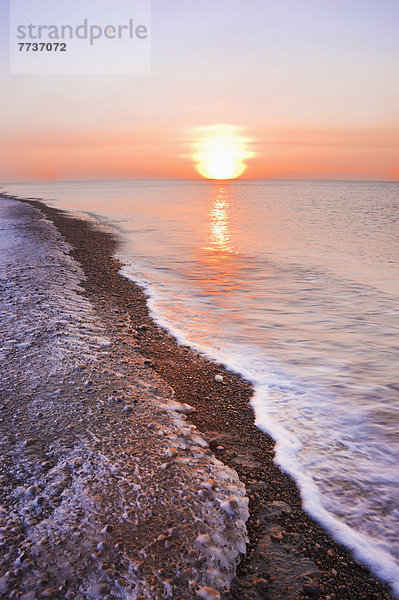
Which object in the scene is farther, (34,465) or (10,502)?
(34,465)

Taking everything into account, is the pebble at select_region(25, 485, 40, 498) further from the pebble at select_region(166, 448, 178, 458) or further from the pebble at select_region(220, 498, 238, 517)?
the pebble at select_region(220, 498, 238, 517)

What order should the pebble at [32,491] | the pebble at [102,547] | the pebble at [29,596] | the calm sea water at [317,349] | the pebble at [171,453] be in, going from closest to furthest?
the pebble at [29,596] < the pebble at [102,547] < the pebble at [32,491] < the calm sea water at [317,349] < the pebble at [171,453]

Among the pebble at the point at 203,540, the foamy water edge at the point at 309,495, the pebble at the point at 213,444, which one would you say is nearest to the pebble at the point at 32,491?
the pebble at the point at 203,540

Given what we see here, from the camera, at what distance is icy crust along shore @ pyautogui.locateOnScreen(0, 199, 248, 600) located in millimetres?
2604

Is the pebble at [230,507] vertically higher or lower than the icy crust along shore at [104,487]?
lower

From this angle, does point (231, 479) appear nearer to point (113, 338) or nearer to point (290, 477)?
point (290, 477)

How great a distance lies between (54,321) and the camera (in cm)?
692

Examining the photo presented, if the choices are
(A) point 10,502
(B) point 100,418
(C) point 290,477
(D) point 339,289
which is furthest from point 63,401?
(D) point 339,289

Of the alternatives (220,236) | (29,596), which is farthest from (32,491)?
(220,236)

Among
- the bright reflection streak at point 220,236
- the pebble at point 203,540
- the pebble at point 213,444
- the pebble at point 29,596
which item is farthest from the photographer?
the bright reflection streak at point 220,236

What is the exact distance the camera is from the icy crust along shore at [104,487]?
2604 millimetres

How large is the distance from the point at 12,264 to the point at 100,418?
8.93 m

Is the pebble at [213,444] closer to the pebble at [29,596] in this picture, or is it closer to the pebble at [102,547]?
the pebble at [102,547]

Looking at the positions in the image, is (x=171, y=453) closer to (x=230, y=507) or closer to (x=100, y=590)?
(x=230, y=507)
